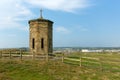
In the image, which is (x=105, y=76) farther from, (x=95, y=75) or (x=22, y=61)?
(x=22, y=61)

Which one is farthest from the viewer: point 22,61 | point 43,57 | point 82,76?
point 43,57

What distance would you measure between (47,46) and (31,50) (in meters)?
2.32

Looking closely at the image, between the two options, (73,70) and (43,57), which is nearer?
(73,70)

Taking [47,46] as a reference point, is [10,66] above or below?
below

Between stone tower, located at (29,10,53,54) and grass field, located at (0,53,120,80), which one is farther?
stone tower, located at (29,10,53,54)

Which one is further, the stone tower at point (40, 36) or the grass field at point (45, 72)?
the stone tower at point (40, 36)

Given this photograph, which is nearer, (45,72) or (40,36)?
(45,72)

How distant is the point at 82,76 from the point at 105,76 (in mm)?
2256

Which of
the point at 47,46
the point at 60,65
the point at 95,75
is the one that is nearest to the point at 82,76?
the point at 95,75

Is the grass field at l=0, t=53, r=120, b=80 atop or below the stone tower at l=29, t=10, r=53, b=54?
below

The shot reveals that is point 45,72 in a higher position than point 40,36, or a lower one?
lower

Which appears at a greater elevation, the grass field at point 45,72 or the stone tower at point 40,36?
the stone tower at point 40,36

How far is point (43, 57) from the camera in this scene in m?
28.6

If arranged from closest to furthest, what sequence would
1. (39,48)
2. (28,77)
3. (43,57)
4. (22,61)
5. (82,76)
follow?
(28,77) → (82,76) → (22,61) → (43,57) → (39,48)
